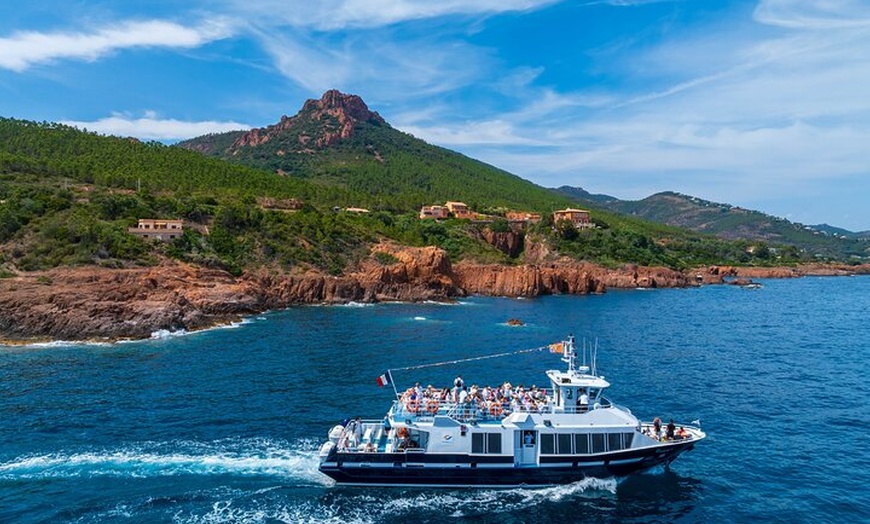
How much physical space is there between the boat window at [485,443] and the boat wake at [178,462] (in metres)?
7.99

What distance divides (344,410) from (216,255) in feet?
205

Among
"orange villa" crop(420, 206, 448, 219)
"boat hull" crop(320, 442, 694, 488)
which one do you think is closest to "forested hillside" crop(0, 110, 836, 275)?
"orange villa" crop(420, 206, 448, 219)

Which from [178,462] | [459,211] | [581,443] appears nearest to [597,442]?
[581,443]

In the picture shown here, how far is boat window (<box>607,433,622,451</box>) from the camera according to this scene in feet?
107

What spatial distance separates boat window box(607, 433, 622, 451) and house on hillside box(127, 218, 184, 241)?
82.7m

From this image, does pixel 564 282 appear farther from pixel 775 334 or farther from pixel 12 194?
pixel 12 194

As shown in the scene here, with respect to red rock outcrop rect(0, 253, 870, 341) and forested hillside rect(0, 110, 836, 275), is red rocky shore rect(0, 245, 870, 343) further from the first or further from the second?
forested hillside rect(0, 110, 836, 275)

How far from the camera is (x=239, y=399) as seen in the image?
44438 mm

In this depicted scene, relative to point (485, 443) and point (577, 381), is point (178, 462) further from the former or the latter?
point (577, 381)

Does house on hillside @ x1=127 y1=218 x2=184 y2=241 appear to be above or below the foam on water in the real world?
above

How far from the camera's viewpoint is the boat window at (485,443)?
32.2m

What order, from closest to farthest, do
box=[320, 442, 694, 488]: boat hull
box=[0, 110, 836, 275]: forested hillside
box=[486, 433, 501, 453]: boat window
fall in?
box=[320, 442, 694, 488]: boat hull → box=[486, 433, 501, 453]: boat window → box=[0, 110, 836, 275]: forested hillside

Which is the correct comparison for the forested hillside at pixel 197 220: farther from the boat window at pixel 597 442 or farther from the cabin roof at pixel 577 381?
the boat window at pixel 597 442

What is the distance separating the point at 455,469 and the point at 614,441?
8772 millimetres
